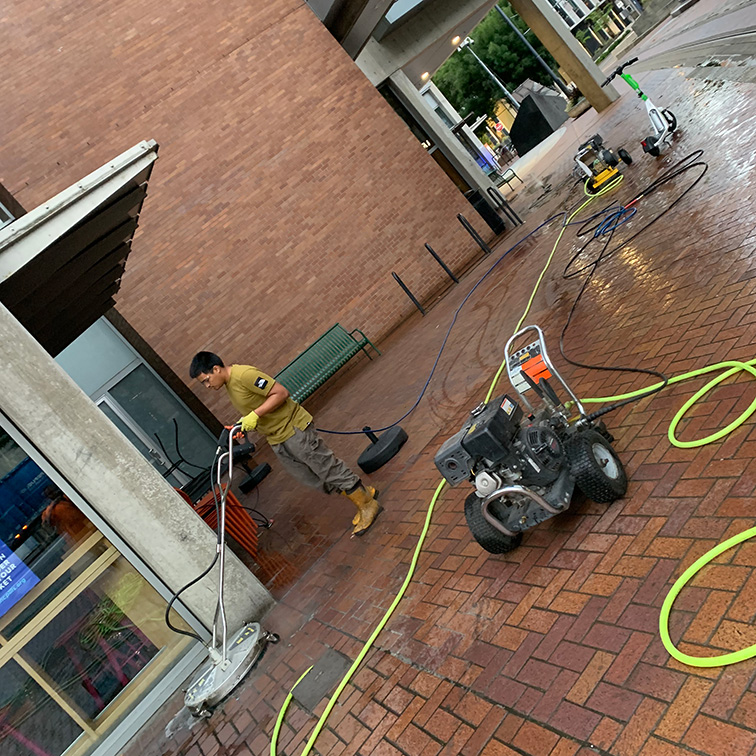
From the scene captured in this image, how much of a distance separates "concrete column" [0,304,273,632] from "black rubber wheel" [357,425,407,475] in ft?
5.92

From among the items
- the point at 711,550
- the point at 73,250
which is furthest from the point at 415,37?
the point at 711,550

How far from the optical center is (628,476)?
3668 millimetres

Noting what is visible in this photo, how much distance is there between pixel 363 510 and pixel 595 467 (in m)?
2.58

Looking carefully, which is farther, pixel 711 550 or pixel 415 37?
pixel 415 37

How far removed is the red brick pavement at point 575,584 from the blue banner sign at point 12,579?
1445 millimetres

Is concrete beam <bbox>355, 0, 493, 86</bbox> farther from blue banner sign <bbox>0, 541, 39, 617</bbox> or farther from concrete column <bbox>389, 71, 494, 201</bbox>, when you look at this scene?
blue banner sign <bbox>0, 541, 39, 617</bbox>

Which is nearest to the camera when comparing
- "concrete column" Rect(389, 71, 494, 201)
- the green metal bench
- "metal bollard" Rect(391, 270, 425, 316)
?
the green metal bench

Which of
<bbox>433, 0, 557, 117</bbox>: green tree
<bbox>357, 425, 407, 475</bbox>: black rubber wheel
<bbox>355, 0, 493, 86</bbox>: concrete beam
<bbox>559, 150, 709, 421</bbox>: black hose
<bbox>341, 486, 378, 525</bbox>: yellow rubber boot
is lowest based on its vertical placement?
<bbox>559, 150, 709, 421</bbox>: black hose

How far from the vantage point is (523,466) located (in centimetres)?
345

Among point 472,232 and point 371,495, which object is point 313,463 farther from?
point 472,232

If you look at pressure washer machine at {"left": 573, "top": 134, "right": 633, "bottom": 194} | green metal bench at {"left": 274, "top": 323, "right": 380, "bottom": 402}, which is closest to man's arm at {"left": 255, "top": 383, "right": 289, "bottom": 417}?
green metal bench at {"left": 274, "top": 323, "right": 380, "bottom": 402}

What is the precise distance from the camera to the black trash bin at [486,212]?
556 inches

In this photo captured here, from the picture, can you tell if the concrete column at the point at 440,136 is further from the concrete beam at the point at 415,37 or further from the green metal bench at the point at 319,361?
the green metal bench at the point at 319,361

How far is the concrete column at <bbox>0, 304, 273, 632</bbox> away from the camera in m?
4.39
